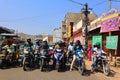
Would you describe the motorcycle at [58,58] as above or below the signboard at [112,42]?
below

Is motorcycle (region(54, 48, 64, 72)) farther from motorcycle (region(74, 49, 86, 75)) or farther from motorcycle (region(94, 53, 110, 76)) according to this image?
Result: motorcycle (region(94, 53, 110, 76))

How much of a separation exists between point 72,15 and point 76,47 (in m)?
72.2

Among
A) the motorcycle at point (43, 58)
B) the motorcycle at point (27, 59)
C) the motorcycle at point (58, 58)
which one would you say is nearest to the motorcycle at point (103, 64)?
the motorcycle at point (58, 58)

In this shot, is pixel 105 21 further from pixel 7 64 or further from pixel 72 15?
pixel 72 15

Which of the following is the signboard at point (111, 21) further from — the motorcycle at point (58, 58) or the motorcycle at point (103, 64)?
the motorcycle at point (58, 58)

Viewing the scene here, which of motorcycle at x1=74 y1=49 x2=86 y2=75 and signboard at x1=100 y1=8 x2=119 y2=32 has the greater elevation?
signboard at x1=100 y1=8 x2=119 y2=32

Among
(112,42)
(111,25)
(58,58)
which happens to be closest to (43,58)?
(58,58)

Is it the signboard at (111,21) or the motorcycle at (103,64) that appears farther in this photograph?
the signboard at (111,21)

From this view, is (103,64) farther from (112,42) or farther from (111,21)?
(111,21)

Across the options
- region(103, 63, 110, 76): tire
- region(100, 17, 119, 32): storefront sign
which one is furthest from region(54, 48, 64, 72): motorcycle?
region(100, 17, 119, 32): storefront sign

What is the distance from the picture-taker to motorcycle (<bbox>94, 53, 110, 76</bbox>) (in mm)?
13297

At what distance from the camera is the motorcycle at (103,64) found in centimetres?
1330

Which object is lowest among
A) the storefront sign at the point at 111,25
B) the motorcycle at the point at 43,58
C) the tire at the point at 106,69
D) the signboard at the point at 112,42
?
the tire at the point at 106,69

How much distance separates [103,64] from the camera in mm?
13711
